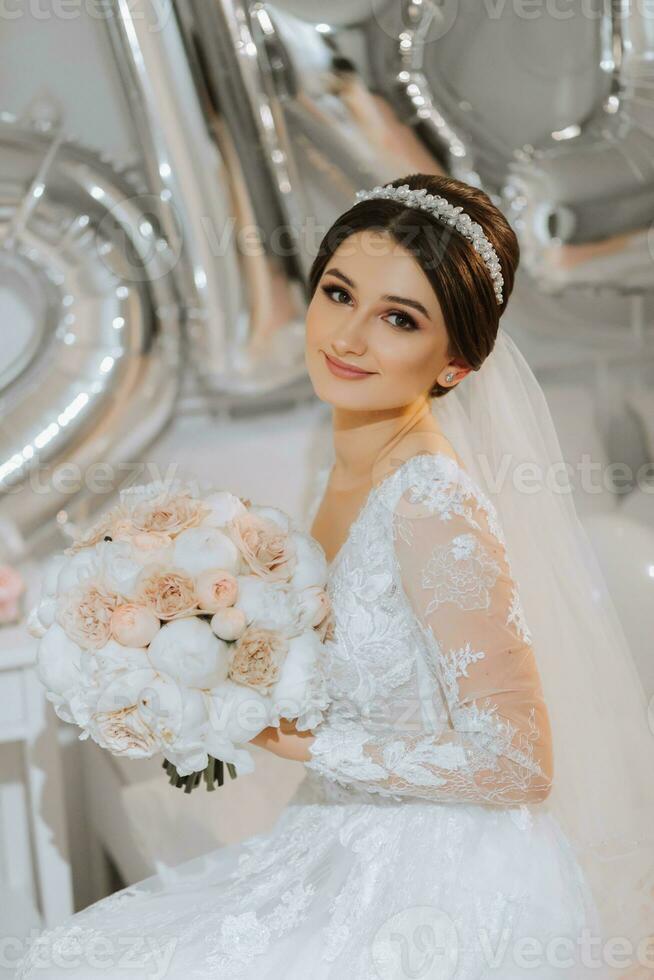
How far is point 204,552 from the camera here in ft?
4.13

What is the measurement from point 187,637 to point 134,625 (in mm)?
70

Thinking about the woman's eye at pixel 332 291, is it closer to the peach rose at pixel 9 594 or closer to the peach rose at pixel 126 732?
the peach rose at pixel 126 732

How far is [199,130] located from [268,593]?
1.28 m

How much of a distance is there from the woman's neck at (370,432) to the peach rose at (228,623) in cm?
37

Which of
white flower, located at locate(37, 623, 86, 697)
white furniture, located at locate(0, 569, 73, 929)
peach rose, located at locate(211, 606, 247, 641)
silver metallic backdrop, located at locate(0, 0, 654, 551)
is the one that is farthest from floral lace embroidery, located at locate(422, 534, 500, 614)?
silver metallic backdrop, located at locate(0, 0, 654, 551)

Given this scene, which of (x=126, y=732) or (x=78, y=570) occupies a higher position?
(x=78, y=570)

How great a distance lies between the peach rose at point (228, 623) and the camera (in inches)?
48.3

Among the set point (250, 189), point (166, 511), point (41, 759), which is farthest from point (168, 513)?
point (250, 189)

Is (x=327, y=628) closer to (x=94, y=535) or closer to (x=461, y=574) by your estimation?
(x=461, y=574)

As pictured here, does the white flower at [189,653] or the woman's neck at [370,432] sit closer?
the white flower at [189,653]

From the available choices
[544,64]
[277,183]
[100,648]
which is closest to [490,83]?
[544,64]

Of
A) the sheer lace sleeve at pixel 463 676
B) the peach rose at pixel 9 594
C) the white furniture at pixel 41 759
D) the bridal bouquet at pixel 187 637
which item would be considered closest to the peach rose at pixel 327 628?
the bridal bouquet at pixel 187 637

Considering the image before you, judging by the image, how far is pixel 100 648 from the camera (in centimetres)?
125

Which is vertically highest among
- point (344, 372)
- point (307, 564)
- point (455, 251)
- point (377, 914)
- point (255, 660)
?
point (455, 251)
